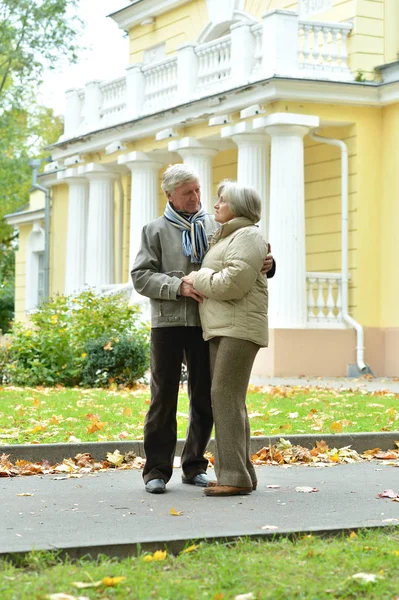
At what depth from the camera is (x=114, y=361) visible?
16.6 meters

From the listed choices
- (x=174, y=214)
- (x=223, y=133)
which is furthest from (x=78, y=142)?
(x=174, y=214)

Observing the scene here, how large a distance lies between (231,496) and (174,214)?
5.77 ft

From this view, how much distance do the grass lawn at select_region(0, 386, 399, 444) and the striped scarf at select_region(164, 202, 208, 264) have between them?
2777 millimetres

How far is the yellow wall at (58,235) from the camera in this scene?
31328 millimetres

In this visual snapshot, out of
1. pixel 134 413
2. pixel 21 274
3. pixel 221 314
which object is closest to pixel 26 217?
pixel 21 274

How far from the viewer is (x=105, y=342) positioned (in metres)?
16.7

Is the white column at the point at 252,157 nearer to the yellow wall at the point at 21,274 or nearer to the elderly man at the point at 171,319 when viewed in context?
the yellow wall at the point at 21,274

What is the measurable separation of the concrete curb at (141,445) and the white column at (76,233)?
18.9 metres

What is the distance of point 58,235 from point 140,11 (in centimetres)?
608

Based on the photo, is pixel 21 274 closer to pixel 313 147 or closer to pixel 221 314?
pixel 313 147

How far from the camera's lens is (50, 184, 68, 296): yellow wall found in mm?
31328

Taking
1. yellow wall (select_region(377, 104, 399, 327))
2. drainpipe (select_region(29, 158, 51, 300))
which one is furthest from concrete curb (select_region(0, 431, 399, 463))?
drainpipe (select_region(29, 158, 51, 300))

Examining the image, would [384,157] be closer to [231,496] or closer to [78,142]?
[78,142]

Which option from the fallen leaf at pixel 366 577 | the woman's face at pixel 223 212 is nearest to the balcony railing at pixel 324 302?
the woman's face at pixel 223 212
